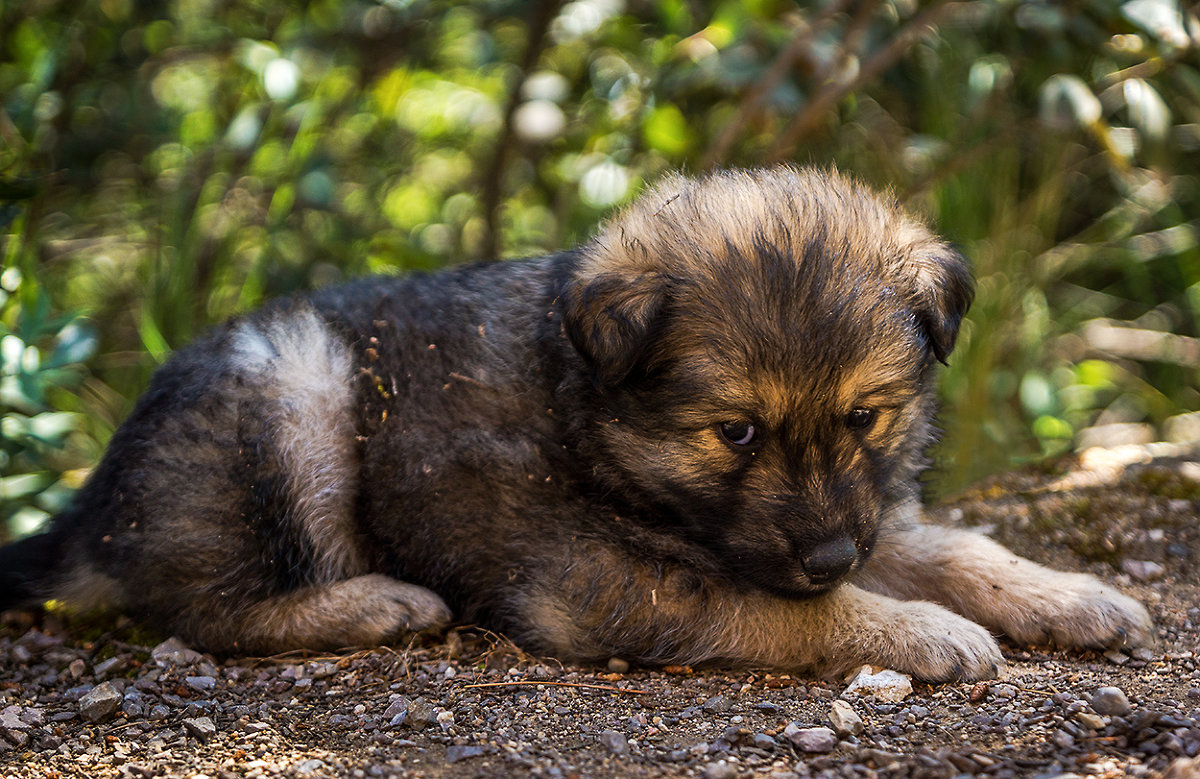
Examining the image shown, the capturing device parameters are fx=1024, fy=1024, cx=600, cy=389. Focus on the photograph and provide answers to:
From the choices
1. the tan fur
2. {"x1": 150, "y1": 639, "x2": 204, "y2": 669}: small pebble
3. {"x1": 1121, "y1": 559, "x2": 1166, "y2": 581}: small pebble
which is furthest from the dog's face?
{"x1": 150, "y1": 639, "x2": 204, "y2": 669}: small pebble

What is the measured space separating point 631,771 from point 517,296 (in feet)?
5.29

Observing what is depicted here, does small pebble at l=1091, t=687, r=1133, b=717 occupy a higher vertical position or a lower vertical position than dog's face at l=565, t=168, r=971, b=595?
lower

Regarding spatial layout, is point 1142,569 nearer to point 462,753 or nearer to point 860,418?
point 860,418

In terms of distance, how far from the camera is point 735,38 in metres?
4.70

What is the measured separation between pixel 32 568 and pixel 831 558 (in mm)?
2614

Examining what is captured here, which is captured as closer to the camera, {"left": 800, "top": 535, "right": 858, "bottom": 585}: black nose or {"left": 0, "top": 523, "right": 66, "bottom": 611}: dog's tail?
{"left": 800, "top": 535, "right": 858, "bottom": 585}: black nose

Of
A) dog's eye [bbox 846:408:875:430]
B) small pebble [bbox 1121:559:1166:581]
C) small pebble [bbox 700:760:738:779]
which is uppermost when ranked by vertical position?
dog's eye [bbox 846:408:875:430]

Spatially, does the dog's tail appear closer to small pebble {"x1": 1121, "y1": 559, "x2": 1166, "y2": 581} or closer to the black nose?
the black nose

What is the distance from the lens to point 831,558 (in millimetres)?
2602

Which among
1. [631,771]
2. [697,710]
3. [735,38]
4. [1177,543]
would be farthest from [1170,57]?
→ [631,771]

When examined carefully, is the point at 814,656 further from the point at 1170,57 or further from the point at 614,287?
the point at 1170,57

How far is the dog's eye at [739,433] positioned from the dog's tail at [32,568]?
2.25 m

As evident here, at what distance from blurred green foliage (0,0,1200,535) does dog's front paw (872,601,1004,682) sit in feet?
6.32

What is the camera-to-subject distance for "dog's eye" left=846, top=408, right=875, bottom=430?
2.72 m
